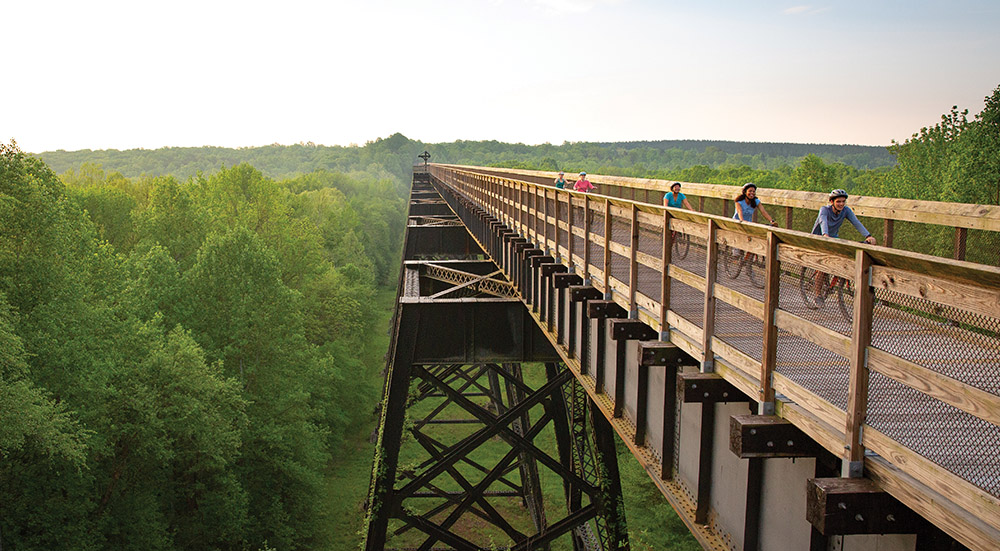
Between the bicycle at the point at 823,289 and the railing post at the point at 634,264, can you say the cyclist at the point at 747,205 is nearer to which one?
the railing post at the point at 634,264

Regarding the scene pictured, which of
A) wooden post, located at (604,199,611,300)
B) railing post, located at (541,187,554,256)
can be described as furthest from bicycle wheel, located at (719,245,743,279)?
railing post, located at (541,187,554,256)

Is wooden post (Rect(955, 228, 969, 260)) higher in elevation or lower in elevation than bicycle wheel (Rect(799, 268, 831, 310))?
higher

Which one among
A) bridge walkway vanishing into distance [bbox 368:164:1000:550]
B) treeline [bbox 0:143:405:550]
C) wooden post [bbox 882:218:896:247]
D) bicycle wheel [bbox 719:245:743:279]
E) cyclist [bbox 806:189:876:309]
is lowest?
treeline [bbox 0:143:405:550]

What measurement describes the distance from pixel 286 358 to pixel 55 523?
Result: 11.2m

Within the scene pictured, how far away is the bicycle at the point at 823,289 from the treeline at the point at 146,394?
1277cm

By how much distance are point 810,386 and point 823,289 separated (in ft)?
1.85

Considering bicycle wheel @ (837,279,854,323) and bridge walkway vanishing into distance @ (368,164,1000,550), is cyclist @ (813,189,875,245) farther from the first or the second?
bicycle wheel @ (837,279,854,323)

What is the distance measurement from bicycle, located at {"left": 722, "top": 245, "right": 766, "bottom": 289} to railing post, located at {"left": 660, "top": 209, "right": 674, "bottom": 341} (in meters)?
0.47

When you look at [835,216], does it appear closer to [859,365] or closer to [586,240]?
[586,240]

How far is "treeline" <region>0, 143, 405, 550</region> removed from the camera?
15.1 metres

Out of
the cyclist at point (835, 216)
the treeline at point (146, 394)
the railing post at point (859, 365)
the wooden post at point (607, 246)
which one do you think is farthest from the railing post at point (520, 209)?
the railing post at point (859, 365)

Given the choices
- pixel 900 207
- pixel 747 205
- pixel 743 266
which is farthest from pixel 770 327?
pixel 747 205

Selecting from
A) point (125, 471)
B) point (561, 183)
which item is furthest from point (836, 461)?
point (125, 471)

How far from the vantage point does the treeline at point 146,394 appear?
15133mm
